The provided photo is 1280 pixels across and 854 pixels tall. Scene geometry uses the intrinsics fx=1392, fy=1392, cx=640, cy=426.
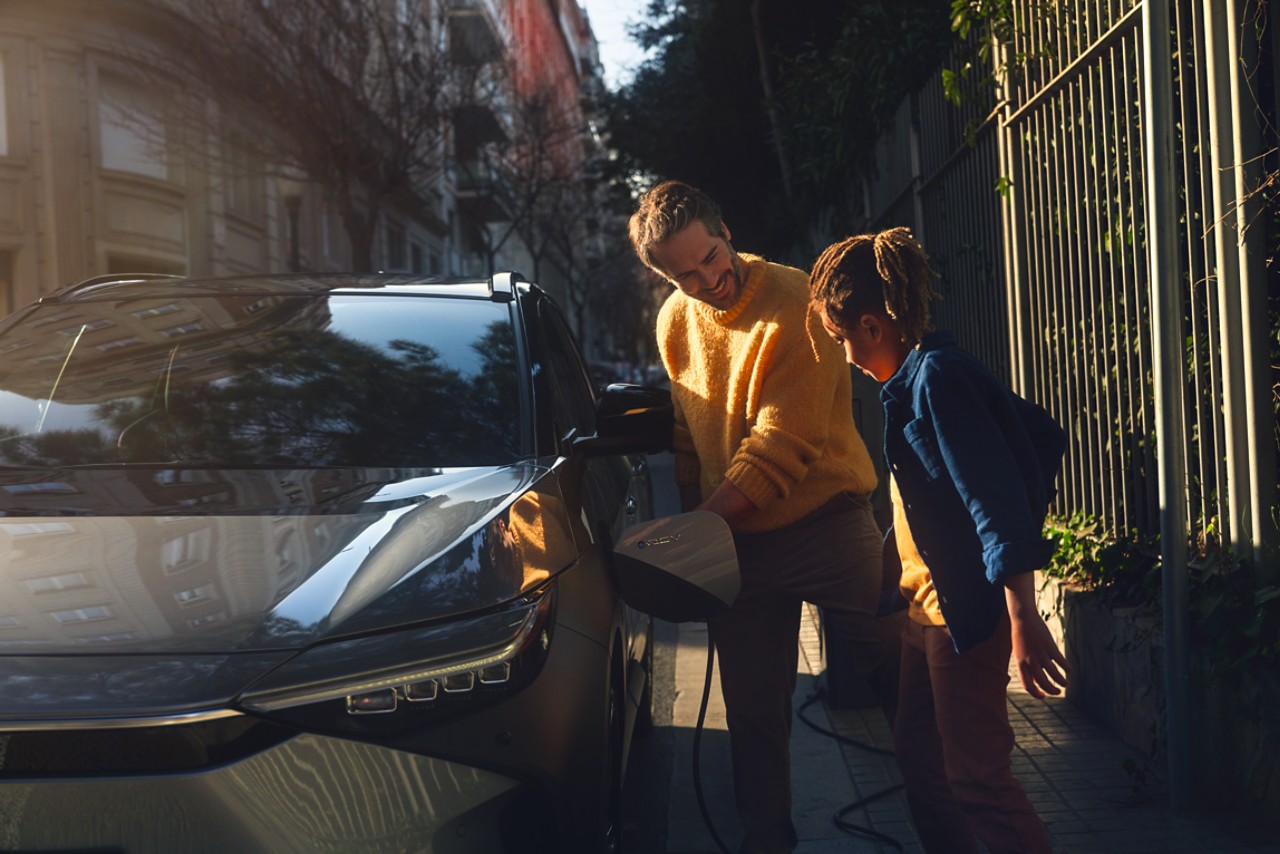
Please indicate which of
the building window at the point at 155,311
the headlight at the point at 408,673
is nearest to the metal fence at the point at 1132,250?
the headlight at the point at 408,673

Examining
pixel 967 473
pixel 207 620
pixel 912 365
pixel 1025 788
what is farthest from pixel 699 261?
pixel 1025 788

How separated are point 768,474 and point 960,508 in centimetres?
68

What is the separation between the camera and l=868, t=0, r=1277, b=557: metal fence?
3.84 m

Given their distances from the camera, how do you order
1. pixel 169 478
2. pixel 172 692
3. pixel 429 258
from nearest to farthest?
pixel 172 692
pixel 169 478
pixel 429 258

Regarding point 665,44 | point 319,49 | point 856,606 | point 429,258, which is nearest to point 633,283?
point 429,258

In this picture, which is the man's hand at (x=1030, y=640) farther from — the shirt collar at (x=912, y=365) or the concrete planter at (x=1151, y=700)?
the concrete planter at (x=1151, y=700)

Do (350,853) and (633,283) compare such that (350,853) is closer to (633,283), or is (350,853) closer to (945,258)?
(945,258)

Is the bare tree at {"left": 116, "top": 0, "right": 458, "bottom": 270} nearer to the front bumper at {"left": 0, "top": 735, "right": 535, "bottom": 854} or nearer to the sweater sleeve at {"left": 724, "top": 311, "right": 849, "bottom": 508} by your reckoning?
the sweater sleeve at {"left": 724, "top": 311, "right": 849, "bottom": 508}

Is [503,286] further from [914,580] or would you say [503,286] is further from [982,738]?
[982,738]

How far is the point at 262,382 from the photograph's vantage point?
11.3ft

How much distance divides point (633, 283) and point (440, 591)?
68960 millimetres

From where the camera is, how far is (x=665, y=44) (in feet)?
101

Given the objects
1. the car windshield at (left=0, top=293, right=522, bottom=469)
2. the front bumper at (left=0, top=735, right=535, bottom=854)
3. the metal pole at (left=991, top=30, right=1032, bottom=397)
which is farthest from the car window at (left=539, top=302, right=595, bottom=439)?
the metal pole at (left=991, top=30, right=1032, bottom=397)

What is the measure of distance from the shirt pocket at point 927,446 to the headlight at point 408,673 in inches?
31.3
